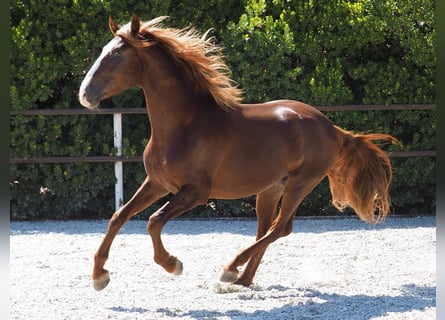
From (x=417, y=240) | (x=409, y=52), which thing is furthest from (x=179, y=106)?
(x=409, y=52)

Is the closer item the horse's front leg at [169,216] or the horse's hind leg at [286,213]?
the horse's front leg at [169,216]

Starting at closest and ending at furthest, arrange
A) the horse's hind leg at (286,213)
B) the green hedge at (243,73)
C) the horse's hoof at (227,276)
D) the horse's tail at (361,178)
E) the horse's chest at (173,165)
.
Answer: the horse's chest at (173,165) < the horse's hoof at (227,276) < the horse's hind leg at (286,213) < the horse's tail at (361,178) < the green hedge at (243,73)

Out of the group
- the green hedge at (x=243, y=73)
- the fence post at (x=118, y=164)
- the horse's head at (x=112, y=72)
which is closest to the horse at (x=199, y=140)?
the horse's head at (x=112, y=72)

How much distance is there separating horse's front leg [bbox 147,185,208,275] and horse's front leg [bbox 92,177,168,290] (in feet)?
0.82

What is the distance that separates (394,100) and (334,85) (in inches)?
→ 32.0

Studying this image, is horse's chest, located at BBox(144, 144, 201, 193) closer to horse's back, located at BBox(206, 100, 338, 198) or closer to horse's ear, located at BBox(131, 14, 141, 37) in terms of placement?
horse's back, located at BBox(206, 100, 338, 198)

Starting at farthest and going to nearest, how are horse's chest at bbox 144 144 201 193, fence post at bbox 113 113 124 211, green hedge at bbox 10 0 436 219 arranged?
1. fence post at bbox 113 113 124 211
2. green hedge at bbox 10 0 436 219
3. horse's chest at bbox 144 144 201 193

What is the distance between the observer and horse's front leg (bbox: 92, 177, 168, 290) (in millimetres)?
5188

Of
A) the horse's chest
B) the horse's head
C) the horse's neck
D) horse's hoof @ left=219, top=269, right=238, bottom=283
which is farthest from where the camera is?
horse's hoof @ left=219, top=269, right=238, bottom=283

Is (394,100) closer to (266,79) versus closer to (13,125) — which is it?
(266,79)

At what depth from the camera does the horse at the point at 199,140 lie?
16.8ft

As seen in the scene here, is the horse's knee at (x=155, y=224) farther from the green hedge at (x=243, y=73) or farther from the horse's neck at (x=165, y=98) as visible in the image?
the green hedge at (x=243, y=73)

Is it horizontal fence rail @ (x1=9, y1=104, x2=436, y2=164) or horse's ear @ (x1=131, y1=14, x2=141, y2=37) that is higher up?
horse's ear @ (x1=131, y1=14, x2=141, y2=37)

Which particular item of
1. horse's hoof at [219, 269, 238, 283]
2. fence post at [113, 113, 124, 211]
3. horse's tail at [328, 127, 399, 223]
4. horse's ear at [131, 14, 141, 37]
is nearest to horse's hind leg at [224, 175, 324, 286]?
horse's hoof at [219, 269, 238, 283]
